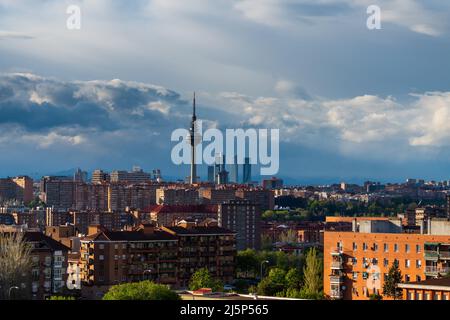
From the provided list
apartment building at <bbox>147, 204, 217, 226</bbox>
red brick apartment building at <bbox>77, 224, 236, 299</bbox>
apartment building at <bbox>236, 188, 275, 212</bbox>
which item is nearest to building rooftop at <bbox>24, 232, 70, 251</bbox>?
red brick apartment building at <bbox>77, 224, 236, 299</bbox>

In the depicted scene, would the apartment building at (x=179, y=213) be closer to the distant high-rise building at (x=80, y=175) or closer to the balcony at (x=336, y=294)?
the balcony at (x=336, y=294)

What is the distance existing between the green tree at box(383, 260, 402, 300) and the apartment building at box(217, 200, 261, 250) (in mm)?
28762

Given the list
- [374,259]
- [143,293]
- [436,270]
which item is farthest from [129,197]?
[143,293]

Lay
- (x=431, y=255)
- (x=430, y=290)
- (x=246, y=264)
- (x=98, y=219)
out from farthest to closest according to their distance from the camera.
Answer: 1. (x=98, y=219)
2. (x=246, y=264)
3. (x=431, y=255)
4. (x=430, y=290)

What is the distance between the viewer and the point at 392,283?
22.0 metres

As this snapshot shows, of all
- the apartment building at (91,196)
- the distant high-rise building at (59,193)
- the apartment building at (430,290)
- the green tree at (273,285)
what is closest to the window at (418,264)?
the green tree at (273,285)

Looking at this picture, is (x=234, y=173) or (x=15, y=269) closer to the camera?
(x=15, y=269)

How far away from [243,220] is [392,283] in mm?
30896

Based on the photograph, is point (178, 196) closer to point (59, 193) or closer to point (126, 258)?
point (59, 193)

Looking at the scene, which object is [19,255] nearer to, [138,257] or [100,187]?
[138,257]

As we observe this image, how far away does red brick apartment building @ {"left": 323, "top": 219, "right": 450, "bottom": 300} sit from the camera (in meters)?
22.6

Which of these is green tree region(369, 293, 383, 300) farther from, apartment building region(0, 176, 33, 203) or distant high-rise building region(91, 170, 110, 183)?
distant high-rise building region(91, 170, 110, 183)

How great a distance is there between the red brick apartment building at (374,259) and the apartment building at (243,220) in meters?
26.6
